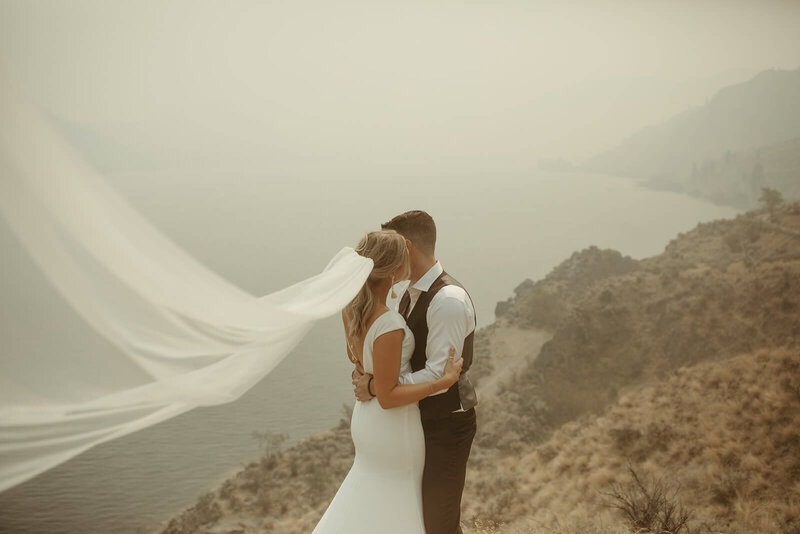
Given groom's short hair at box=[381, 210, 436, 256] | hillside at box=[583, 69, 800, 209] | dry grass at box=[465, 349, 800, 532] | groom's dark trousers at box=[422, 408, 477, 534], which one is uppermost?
hillside at box=[583, 69, 800, 209]

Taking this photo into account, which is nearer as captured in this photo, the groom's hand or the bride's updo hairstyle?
the bride's updo hairstyle

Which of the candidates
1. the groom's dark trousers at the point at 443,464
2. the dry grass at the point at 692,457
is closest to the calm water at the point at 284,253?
the groom's dark trousers at the point at 443,464

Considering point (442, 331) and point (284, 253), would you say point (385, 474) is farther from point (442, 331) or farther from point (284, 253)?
point (284, 253)

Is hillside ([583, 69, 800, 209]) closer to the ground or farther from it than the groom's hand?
farther from it

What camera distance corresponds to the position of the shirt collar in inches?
104

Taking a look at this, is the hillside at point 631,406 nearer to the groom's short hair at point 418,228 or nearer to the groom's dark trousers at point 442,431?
the groom's dark trousers at point 442,431

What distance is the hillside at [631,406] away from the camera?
23.7ft

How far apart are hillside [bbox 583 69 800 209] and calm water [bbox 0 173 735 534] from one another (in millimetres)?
2517

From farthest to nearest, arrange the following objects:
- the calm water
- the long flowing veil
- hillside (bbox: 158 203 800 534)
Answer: the calm water < hillside (bbox: 158 203 800 534) < the long flowing veil

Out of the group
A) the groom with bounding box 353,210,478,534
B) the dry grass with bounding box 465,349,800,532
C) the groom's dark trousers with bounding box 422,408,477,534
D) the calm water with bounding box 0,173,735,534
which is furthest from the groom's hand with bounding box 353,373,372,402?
the dry grass with bounding box 465,349,800,532

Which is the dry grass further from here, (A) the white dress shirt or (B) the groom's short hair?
(B) the groom's short hair

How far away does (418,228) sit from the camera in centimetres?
276

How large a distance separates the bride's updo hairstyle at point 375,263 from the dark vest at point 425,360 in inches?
7.4

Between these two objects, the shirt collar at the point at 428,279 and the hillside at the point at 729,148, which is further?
the hillside at the point at 729,148
